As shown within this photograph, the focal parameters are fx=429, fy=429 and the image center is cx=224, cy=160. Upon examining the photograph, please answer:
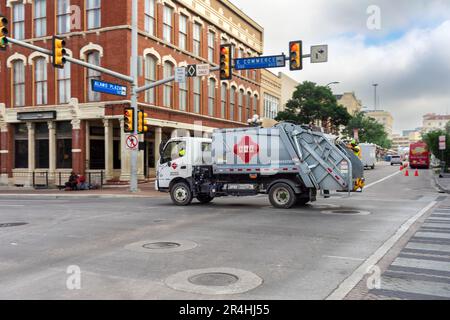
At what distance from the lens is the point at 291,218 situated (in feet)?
40.6

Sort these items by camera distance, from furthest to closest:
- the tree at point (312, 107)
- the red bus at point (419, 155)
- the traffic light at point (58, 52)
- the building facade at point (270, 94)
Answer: the red bus at point (419, 155) → the building facade at point (270, 94) → the tree at point (312, 107) → the traffic light at point (58, 52)

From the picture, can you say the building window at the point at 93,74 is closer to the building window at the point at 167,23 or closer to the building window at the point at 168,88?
the building window at the point at 168,88

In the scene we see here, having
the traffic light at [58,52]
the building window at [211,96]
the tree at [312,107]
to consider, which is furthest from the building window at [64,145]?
the tree at [312,107]

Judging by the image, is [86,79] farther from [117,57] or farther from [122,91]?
[122,91]

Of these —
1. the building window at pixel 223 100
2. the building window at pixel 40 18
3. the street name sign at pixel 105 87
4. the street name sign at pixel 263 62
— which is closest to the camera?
the street name sign at pixel 263 62

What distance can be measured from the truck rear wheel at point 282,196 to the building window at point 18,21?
24.6m

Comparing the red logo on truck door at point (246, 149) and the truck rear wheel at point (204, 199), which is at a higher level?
the red logo on truck door at point (246, 149)

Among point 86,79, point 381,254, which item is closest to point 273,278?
point 381,254

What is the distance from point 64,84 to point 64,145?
417cm

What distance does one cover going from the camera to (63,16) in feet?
95.2

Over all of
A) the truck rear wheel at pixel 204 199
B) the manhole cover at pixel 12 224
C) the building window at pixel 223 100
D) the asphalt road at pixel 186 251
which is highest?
the building window at pixel 223 100

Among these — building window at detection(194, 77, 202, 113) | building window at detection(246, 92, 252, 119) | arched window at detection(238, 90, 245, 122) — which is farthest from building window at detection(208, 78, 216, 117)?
building window at detection(246, 92, 252, 119)

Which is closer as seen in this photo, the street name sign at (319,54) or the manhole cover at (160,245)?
the manhole cover at (160,245)

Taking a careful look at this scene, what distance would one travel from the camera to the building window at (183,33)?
32531 millimetres
